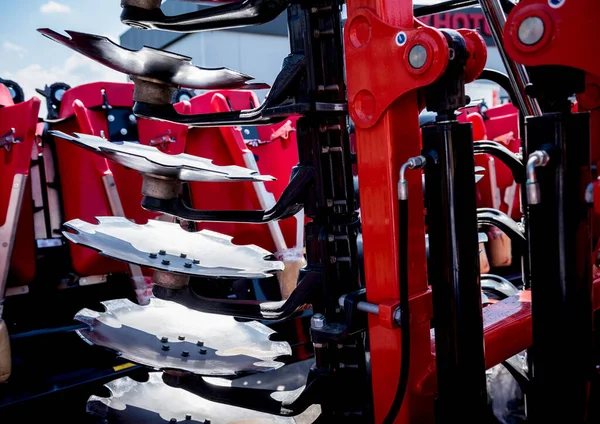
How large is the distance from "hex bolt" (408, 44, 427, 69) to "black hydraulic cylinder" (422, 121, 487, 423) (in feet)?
0.42

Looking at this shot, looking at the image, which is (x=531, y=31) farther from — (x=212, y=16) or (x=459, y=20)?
(x=459, y=20)

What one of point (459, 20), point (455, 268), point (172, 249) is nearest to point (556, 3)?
point (455, 268)

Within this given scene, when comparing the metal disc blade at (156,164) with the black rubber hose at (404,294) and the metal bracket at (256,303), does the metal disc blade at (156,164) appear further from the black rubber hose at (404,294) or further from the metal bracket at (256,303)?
the black rubber hose at (404,294)

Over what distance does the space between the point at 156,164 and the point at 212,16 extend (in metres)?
0.46

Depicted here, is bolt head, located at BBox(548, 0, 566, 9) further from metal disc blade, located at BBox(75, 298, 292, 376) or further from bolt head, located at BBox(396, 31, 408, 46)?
metal disc blade, located at BBox(75, 298, 292, 376)

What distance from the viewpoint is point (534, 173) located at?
3.22 ft

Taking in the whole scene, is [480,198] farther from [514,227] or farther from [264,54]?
[264,54]

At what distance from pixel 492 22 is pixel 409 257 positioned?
2.36 ft

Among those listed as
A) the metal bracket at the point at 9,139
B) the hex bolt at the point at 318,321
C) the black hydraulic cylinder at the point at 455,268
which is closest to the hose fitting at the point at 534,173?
the black hydraulic cylinder at the point at 455,268

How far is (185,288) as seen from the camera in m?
1.77

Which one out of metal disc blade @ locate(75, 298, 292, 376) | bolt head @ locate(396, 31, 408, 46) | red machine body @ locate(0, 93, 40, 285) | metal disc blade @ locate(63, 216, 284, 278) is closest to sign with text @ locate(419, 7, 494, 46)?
red machine body @ locate(0, 93, 40, 285)

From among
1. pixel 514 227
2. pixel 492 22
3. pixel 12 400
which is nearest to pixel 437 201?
pixel 492 22

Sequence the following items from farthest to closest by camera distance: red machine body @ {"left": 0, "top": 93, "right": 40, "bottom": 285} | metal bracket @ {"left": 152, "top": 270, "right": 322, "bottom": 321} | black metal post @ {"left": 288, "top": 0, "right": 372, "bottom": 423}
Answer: red machine body @ {"left": 0, "top": 93, "right": 40, "bottom": 285}
metal bracket @ {"left": 152, "top": 270, "right": 322, "bottom": 321}
black metal post @ {"left": 288, "top": 0, "right": 372, "bottom": 423}

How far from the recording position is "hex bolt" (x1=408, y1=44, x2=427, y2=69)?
1.10 m
